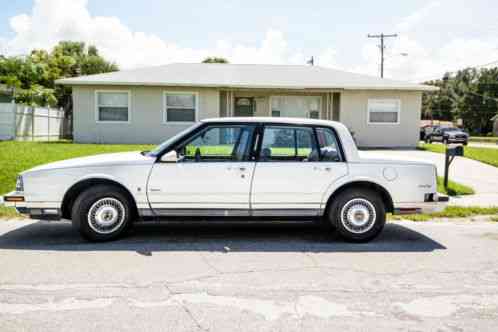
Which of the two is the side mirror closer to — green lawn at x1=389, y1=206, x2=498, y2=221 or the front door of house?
green lawn at x1=389, y1=206, x2=498, y2=221

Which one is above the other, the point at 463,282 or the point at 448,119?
the point at 448,119

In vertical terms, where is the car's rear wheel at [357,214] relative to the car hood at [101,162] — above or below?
below

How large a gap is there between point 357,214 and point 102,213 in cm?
334

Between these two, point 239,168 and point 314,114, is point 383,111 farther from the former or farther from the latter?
point 239,168

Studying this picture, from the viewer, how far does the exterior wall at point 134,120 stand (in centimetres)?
2128

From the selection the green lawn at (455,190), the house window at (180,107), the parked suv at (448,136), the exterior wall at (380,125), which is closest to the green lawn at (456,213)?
the green lawn at (455,190)

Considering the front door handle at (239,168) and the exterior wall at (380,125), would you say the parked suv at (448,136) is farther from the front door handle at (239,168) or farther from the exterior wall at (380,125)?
the front door handle at (239,168)

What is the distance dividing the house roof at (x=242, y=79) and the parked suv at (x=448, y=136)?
42.6 ft

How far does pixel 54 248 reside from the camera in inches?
221

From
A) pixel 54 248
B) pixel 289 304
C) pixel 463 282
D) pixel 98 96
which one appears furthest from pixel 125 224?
pixel 98 96

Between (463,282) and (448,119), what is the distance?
3968 inches

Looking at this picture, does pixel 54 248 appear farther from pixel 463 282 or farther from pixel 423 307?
pixel 463 282

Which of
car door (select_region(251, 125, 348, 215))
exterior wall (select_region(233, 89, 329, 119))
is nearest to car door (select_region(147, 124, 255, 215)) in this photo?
car door (select_region(251, 125, 348, 215))

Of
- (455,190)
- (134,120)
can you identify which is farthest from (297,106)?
(455,190)
